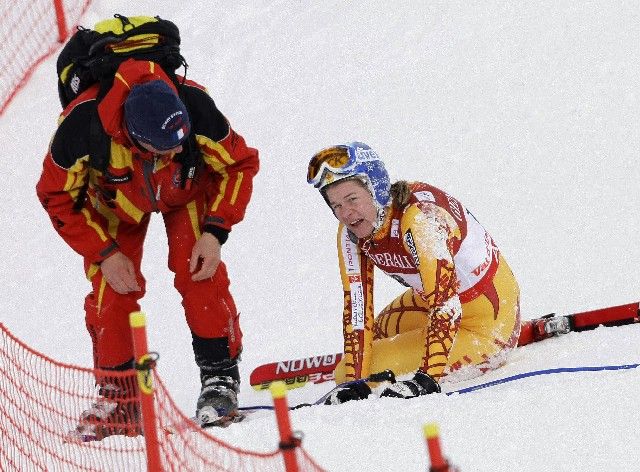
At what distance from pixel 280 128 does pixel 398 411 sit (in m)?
5.50

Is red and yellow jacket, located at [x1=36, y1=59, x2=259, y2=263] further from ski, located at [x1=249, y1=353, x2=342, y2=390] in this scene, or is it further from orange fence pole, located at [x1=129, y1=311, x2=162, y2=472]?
orange fence pole, located at [x1=129, y1=311, x2=162, y2=472]

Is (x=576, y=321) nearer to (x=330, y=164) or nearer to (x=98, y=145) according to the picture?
(x=330, y=164)

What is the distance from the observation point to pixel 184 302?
642 centimetres

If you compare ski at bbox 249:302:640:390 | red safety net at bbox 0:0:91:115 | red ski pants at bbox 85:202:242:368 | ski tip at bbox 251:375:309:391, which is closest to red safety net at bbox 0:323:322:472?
red ski pants at bbox 85:202:242:368

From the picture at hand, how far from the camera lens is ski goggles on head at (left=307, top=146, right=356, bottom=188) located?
602cm

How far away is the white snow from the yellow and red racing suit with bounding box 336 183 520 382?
20cm

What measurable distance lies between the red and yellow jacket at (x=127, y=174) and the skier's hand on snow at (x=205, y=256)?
6 cm

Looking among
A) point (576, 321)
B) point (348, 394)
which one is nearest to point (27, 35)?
point (576, 321)

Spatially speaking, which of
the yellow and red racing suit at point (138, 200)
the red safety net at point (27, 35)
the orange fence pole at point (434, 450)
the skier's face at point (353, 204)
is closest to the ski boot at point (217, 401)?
the yellow and red racing suit at point (138, 200)

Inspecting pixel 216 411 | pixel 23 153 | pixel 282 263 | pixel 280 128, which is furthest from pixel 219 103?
pixel 216 411

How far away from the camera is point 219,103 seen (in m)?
10.9

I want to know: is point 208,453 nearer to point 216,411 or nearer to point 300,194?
point 216,411

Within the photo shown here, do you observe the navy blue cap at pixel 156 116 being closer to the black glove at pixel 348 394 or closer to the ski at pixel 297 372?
the black glove at pixel 348 394

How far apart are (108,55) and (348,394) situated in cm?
186
